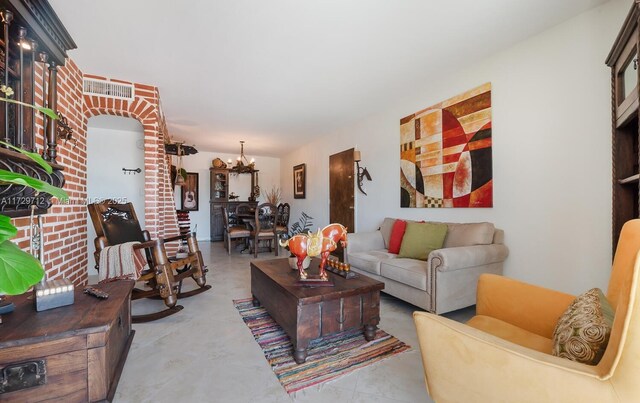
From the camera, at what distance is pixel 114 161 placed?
4.11 meters

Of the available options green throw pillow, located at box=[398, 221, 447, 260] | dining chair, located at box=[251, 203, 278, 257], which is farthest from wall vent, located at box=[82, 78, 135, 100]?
green throw pillow, located at box=[398, 221, 447, 260]

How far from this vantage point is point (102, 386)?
1.15 m

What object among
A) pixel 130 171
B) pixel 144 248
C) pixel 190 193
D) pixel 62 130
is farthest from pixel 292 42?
pixel 190 193

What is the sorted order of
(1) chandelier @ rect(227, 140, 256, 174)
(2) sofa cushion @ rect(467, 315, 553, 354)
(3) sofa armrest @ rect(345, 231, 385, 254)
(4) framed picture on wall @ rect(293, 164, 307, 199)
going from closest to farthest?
1. (2) sofa cushion @ rect(467, 315, 553, 354)
2. (3) sofa armrest @ rect(345, 231, 385, 254)
3. (1) chandelier @ rect(227, 140, 256, 174)
4. (4) framed picture on wall @ rect(293, 164, 307, 199)

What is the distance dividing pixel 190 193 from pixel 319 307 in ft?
20.0

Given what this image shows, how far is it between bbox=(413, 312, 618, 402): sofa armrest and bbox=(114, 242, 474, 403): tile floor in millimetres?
610

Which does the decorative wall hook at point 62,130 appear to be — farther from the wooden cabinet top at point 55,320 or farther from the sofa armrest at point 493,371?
the sofa armrest at point 493,371

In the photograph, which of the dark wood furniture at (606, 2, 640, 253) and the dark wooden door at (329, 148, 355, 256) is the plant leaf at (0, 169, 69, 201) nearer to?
the dark wood furniture at (606, 2, 640, 253)

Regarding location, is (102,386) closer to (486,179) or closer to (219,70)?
(219,70)

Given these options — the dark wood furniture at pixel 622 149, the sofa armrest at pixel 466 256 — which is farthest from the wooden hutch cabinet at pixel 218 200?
the dark wood furniture at pixel 622 149

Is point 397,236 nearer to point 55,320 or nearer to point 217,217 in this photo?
point 55,320

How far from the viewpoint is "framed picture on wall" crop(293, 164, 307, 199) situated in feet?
20.8

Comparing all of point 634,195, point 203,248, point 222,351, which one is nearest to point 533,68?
point 634,195

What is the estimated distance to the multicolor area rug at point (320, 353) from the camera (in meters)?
1.55
